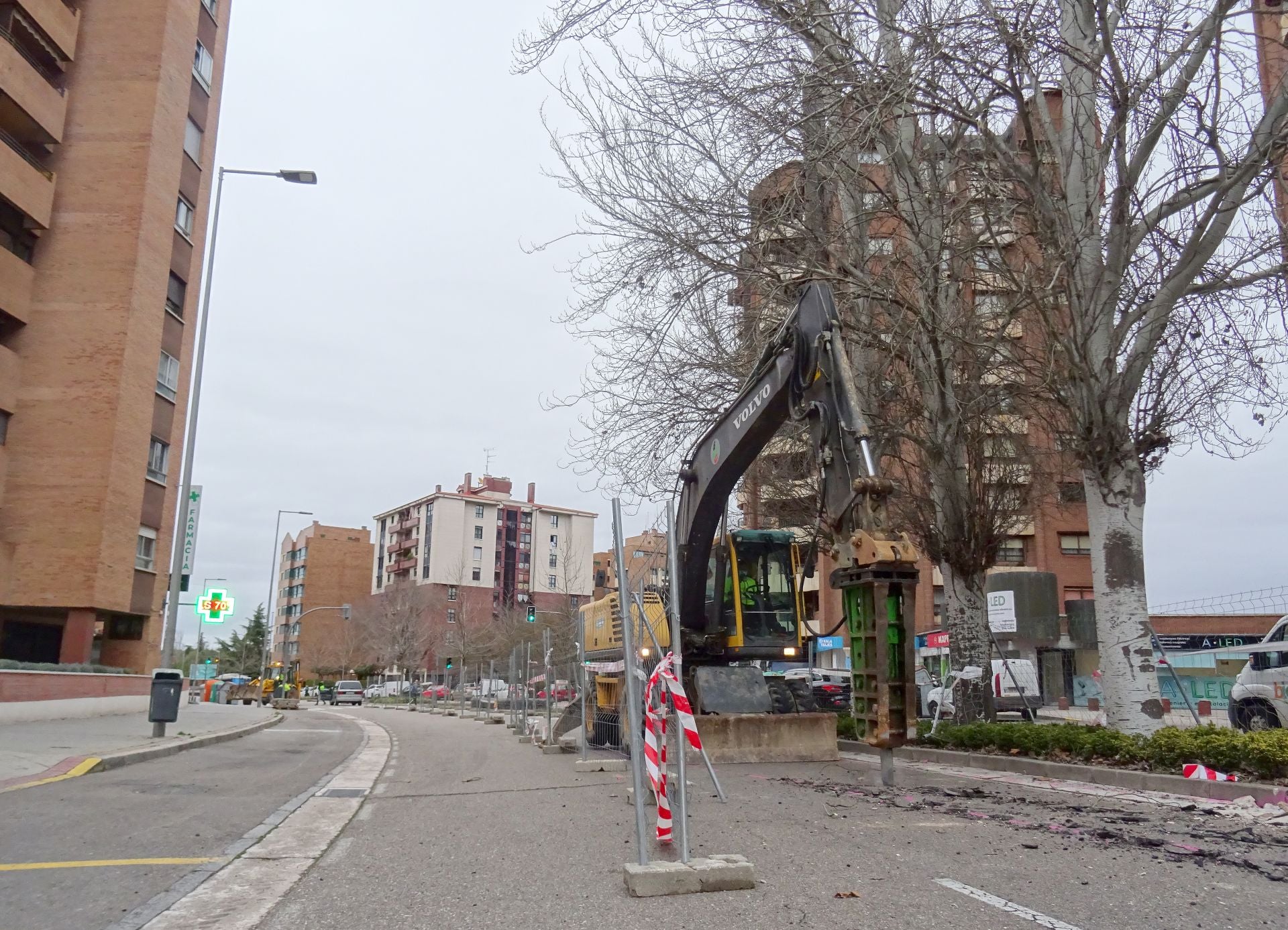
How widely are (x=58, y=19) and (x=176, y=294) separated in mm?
8130

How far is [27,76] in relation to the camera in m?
24.3

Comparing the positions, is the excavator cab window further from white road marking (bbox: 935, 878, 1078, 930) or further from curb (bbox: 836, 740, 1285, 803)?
white road marking (bbox: 935, 878, 1078, 930)

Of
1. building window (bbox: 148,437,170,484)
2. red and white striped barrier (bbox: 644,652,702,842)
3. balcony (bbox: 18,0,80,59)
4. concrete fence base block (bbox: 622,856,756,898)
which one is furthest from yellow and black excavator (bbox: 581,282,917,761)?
balcony (bbox: 18,0,80,59)

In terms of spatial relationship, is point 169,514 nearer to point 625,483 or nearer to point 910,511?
point 625,483

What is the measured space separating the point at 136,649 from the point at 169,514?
13.9 feet

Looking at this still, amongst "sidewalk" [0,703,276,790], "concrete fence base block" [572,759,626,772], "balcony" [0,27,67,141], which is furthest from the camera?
"balcony" [0,27,67,141]

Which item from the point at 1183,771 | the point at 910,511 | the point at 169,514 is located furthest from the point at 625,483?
the point at 169,514

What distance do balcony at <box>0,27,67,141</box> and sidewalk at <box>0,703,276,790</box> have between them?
16.0 metres

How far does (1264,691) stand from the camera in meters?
15.7

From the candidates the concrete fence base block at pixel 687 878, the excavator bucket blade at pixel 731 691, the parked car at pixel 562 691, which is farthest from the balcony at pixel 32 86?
the concrete fence base block at pixel 687 878

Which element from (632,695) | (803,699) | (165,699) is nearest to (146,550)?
(165,699)

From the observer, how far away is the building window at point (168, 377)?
2875 centimetres

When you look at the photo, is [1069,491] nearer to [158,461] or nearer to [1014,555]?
[1014,555]

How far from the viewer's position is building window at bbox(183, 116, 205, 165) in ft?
99.6
